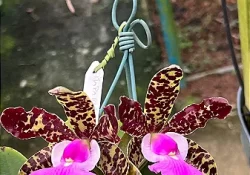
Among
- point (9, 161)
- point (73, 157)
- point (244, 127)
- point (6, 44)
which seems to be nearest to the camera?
point (73, 157)

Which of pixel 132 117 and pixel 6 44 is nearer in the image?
pixel 132 117

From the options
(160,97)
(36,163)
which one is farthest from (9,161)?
(160,97)

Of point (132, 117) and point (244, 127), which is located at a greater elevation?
point (132, 117)

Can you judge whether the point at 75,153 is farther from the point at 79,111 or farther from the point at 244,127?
the point at 244,127

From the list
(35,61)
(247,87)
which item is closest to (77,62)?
(35,61)

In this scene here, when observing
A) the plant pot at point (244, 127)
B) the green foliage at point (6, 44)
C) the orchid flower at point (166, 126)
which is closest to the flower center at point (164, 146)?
the orchid flower at point (166, 126)

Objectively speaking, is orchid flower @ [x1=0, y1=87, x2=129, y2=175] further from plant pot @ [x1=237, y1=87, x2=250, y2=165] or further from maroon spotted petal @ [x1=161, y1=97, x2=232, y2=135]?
plant pot @ [x1=237, y1=87, x2=250, y2=165]

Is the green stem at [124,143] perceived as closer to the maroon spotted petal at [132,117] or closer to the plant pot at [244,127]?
the maroon spotted petal at [132,117]

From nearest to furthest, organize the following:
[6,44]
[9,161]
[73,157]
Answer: [73,157], [9,161], [6,44]
